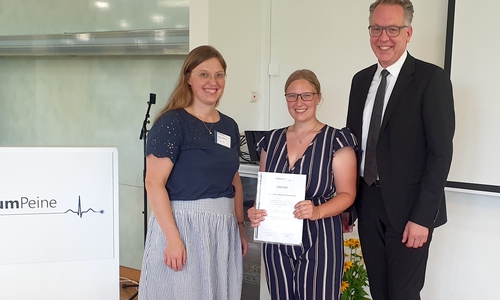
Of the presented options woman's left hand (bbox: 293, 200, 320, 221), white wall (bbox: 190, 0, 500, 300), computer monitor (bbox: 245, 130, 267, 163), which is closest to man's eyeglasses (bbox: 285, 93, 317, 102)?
woman's left hand (bbox: 293, 200, 320, 221)

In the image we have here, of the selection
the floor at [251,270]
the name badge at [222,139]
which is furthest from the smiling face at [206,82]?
the floor at [251,270]

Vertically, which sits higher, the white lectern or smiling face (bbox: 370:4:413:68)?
smiling face (bbox: 370:4:413:68)

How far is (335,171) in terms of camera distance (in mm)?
1676

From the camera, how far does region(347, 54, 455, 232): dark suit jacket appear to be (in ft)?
5.05

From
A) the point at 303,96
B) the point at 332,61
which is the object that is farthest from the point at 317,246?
the point at 332,61

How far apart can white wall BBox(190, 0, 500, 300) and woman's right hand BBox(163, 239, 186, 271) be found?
4.49ft

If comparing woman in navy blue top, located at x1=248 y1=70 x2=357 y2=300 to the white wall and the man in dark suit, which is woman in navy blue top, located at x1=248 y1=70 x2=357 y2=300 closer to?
the man in dark suit

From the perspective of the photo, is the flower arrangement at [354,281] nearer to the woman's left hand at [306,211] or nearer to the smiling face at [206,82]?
the woman's left hand at [306,211]

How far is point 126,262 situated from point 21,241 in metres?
2.57

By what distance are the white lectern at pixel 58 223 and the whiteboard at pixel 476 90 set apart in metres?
→ 1.90

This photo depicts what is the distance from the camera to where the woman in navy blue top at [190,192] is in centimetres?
161

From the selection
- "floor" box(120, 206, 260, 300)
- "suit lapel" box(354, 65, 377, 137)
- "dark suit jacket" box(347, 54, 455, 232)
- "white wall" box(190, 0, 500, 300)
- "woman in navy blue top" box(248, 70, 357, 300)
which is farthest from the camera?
"floor" box(120, 206, 260, 300)

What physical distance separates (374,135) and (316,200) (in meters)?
0.36

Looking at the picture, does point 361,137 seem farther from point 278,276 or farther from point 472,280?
point 472,280
